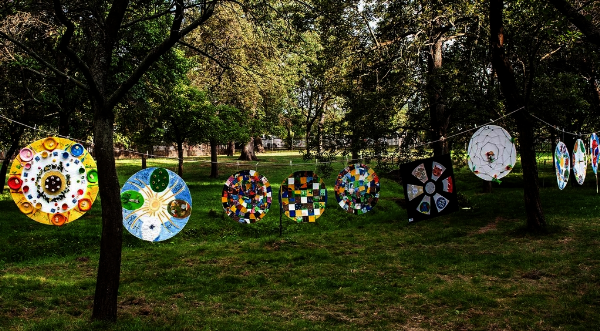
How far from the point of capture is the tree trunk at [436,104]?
1493 cm

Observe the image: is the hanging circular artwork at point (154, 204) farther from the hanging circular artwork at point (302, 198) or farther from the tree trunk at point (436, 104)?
the tree trunk at point (436, 104)

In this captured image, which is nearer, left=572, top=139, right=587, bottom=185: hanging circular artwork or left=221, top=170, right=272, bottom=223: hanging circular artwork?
left=221, top=170, right=272, bottom=223: hanging circular artwork

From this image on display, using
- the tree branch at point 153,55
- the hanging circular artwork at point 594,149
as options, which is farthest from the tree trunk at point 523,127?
the tree branch at point 153,55

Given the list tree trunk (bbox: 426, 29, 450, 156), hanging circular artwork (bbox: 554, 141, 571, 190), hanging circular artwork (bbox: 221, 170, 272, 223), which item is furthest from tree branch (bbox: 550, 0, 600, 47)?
tree trunk (bbox: 426, 29, 450, 156)

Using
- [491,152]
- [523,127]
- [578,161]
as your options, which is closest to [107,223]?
[491,152]

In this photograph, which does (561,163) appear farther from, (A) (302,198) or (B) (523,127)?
(A) (302,198)

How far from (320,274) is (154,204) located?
4145 millimetres

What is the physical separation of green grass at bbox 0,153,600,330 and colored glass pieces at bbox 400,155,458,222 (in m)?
1.16

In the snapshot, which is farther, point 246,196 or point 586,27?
point 246,196

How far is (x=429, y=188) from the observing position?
35.4 ft

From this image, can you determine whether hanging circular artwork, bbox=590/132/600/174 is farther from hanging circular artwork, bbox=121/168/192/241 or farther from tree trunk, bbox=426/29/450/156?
hanging circular artwork, bbox=121/168/192/241

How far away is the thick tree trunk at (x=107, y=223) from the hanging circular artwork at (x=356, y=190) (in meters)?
7.01

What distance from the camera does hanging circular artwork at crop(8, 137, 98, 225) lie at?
30.7 ft

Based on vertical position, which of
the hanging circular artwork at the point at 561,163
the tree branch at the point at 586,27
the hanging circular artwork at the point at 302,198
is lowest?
the hanging circular artwork at the point at 302,198
